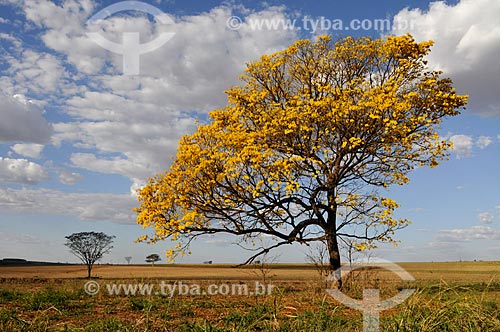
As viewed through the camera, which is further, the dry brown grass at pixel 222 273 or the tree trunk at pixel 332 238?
the dry brown grass at pixel 222 273

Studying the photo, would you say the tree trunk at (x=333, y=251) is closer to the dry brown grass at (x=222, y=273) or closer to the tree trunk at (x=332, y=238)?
the tree trunk at (x=332, y=238)

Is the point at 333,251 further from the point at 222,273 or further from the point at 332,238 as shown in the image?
the point at 222,273

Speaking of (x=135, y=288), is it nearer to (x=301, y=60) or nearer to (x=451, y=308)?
(x=451, y=308)

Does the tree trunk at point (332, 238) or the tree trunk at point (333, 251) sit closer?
the tree trunk at point (332, 238)

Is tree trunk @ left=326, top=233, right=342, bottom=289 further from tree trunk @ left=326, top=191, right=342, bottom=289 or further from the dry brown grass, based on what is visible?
the dry brown grass

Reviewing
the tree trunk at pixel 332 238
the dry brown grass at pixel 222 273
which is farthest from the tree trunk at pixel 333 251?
the dry brown grass at pixel 222 273

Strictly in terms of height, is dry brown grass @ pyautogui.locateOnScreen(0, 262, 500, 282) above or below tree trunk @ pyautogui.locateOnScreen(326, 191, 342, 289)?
below

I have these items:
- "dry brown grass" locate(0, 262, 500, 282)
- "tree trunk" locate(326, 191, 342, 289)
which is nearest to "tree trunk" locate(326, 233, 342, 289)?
"tree trunk" locate(326, 191, 342, 289)

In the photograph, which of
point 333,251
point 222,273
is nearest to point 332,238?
point 333,251

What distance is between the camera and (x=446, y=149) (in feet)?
61.7

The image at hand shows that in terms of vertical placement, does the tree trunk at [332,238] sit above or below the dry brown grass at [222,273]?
above

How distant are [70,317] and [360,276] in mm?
11334

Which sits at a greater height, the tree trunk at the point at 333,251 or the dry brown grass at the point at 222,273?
the tree trunk at the point at 333,251

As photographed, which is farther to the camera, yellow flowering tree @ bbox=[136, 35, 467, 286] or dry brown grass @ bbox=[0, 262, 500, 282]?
dry brown grass @ bbox=[0, 262, 500, 282]
